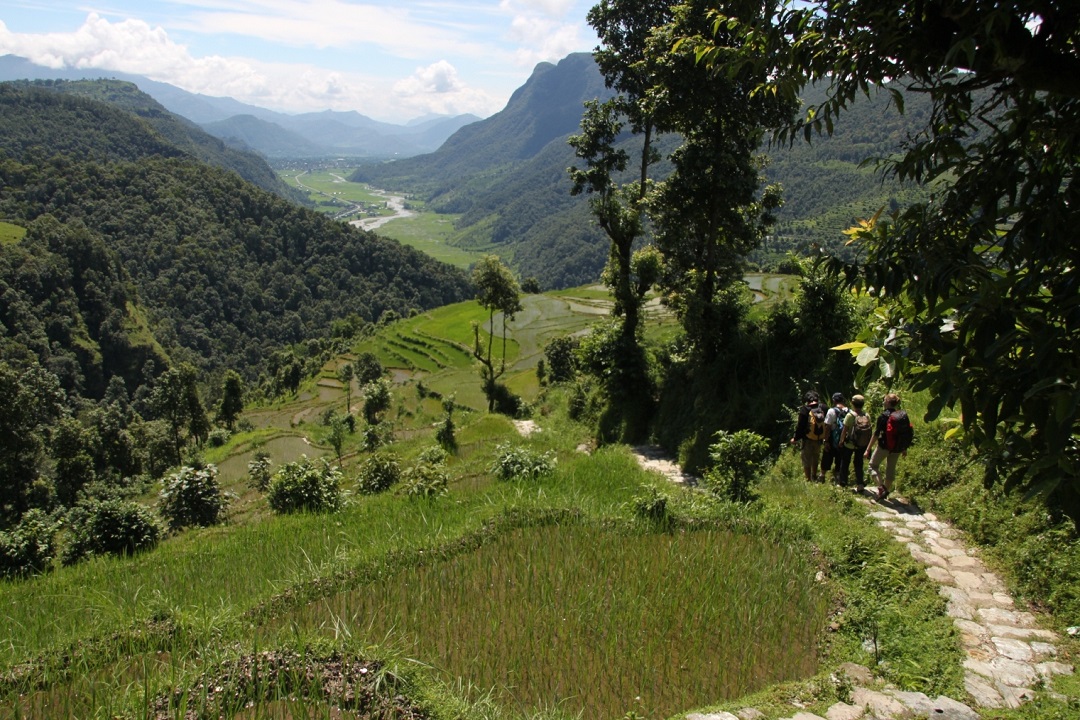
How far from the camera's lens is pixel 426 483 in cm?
981

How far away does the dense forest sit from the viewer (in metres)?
78.4

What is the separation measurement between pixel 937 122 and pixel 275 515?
10918 millimetres

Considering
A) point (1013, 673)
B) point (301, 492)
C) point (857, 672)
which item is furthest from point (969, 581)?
point (301, 492)

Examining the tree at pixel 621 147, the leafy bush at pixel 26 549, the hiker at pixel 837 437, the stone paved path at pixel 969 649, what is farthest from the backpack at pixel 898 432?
the leafy bush at pixel 26 549

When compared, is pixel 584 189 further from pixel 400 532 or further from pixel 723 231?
pixel 400 532

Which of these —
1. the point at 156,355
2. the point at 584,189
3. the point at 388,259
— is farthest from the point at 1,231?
the point at 584,189

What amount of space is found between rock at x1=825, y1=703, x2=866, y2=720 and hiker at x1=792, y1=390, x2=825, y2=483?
18.7ft

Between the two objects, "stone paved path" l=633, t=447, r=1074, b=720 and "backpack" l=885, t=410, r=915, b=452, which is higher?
"backpack" l=885, t=410, r=915, b=452

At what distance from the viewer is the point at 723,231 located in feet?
47.8

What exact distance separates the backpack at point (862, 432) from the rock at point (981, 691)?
4.63 m

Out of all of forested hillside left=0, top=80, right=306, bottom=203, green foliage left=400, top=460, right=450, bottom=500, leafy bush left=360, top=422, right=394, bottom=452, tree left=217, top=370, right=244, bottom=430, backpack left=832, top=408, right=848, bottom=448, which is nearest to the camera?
backpack left=832, top=408, right=848, bottom=448

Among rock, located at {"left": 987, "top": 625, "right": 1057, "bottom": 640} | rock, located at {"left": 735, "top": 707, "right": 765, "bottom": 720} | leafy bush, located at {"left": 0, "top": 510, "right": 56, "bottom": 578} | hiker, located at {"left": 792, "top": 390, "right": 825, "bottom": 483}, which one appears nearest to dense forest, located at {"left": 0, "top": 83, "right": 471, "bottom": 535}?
leafy bush, located at {"left": 0, "top": 510, "right": 56, "bottom": 578}

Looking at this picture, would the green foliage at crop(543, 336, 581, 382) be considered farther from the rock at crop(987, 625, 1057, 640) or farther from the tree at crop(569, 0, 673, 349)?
the rock at crop(987, 625, 1057, 640)

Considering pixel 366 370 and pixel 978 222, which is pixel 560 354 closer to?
pixel 366 370
